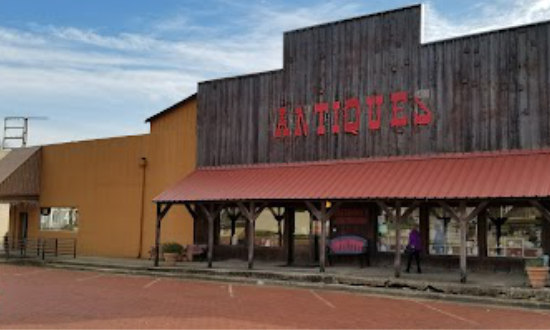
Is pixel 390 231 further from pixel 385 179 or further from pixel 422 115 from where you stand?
pixel 422 115

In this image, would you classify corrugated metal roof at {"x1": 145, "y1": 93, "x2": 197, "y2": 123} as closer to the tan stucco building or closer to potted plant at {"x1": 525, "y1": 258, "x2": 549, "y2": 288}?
the tan stucco building

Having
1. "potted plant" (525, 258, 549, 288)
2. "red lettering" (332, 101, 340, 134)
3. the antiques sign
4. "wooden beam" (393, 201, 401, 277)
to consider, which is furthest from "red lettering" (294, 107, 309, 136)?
"potted plant" (525, 258, 549, 288)

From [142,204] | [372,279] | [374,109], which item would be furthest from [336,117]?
[142,204]

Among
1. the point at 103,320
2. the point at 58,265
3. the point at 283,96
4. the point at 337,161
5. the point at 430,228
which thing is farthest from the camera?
the point at 58,265

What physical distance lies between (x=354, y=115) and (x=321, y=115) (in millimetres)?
1292

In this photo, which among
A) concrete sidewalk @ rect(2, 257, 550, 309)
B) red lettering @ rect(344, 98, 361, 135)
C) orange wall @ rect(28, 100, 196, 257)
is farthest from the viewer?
orange wall @ rect(28, 100, 196, 257)

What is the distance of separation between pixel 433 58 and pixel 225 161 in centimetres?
872

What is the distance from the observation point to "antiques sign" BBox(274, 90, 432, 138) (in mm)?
19953

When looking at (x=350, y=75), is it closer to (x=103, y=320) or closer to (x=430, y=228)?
(x=430, y=228)

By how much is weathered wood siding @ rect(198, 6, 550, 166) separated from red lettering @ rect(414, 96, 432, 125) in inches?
6.1

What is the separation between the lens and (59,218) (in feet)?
97.8

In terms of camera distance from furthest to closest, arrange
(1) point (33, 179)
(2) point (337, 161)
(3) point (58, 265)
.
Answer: (1) point (33, 179), (3) point (58, 265), (2) point (337, 161)

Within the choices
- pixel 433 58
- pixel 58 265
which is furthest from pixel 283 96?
pixel 58 265

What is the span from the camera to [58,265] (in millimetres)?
24469
